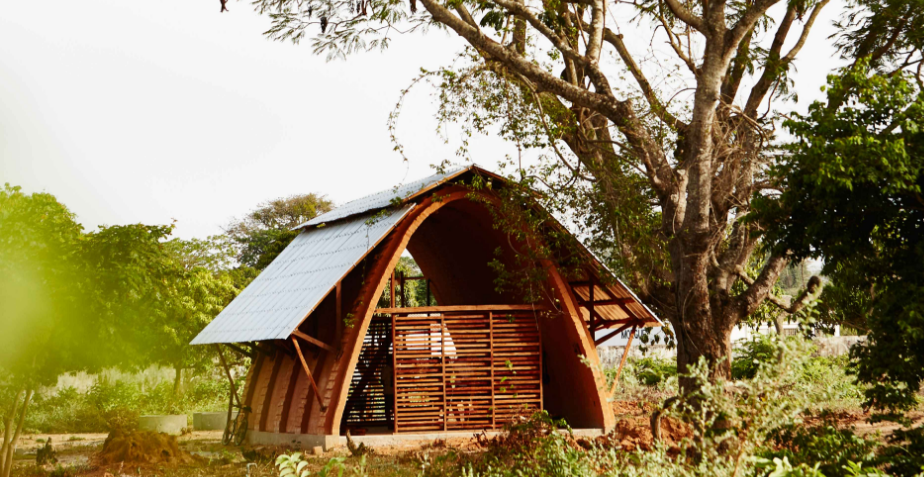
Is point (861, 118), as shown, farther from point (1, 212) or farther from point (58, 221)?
point (1, 212)

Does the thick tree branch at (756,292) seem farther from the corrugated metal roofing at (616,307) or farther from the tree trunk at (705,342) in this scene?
the corrugated metal roofing at (616,307)

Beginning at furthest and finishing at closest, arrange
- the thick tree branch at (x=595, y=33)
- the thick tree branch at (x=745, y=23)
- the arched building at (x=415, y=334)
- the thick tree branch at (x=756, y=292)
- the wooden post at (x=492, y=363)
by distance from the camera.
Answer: the wooden post at (x=492, y=363) → the arched building at (x=415, y=334) → the thick tree branch at (x=595, y=33) → the thick tree branch at (x=756, y=292) → the thick tree branch at (x=745, y=23)

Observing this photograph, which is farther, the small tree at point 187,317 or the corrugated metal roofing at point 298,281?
the small tree at point 187,317

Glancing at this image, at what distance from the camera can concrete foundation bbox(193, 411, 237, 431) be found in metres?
22.6

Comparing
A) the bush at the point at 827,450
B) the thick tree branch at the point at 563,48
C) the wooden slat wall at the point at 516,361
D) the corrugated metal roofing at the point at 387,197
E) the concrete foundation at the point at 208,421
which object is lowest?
the concrete foundation at the point at 208,421

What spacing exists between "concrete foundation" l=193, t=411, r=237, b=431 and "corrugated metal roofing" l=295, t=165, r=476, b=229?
22.2ft

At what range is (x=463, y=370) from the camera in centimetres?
1552

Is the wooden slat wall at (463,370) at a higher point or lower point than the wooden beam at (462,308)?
lower

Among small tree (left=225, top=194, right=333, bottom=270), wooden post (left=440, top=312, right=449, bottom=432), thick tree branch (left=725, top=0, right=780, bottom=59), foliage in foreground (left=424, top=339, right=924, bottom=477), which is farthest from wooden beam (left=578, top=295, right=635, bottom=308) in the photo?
small tree (left=225, top=194, right=333, bottom=270)

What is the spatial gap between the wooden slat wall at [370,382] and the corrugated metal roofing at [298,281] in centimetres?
224

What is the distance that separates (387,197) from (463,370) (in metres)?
3.72

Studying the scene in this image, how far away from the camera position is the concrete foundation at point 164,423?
2120 cm

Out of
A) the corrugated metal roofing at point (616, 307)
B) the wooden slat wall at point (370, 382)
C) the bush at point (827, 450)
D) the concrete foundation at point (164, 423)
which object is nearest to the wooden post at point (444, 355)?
the wooden slat wall at point (370, 382)

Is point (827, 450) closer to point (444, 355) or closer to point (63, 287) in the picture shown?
point (444, 355)
